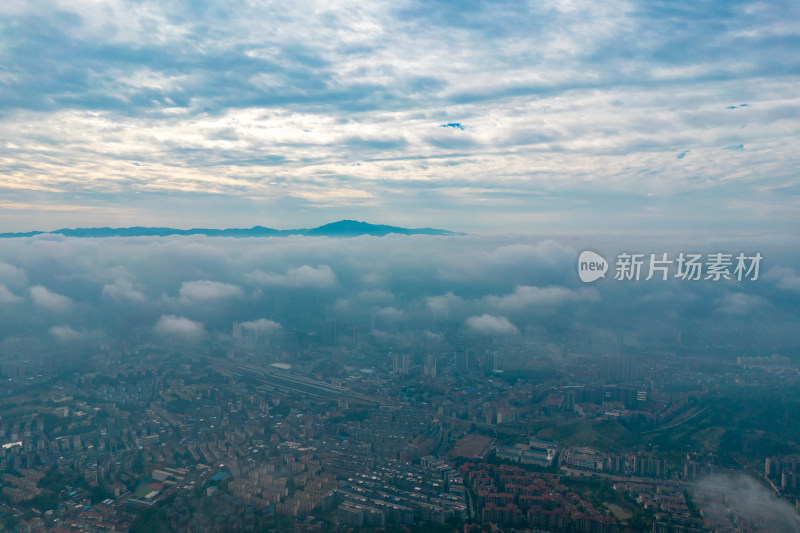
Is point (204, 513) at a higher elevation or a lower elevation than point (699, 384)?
lower

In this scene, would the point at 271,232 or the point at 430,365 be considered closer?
the point at 430,365

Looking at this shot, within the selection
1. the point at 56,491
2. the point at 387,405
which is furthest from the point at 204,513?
the point at 387,405

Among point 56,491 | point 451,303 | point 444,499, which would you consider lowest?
point 56,491

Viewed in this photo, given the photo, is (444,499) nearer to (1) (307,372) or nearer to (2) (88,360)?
(1) (307,372)

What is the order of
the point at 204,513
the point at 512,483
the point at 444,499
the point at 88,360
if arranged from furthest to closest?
the point at 88,360
the point at 512,483
the point at 444,499
the point at 204,513

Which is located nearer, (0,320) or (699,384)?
(699,384)

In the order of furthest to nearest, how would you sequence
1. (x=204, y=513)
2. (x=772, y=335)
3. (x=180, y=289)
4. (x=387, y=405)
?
(x=180, y=289), (x=772, y=335), (x=387, y=405), (x=204, y=513)

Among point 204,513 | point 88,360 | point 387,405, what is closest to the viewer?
point 204,513

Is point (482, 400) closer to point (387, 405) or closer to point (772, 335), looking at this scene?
Result: point (387, 405)

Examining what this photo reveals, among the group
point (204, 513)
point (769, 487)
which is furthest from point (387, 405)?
point (769, 487)
